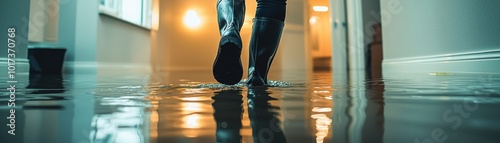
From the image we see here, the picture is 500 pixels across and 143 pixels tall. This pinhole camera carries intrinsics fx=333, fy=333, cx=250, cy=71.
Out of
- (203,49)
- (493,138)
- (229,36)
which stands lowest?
(493,138)

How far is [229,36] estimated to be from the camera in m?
Result: 0.77

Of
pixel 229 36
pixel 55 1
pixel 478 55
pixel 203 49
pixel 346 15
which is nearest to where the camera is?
pixel 229 36

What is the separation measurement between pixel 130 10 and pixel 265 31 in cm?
356

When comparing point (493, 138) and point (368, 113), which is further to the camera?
point (368, 113)

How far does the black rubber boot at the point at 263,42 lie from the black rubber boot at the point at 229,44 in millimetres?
47

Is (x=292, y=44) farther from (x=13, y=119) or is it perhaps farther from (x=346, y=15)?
(x=13, y=119)

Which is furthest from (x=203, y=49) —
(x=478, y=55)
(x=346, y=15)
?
(x=478, y=55)

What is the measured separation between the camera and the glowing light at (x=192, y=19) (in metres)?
5.64

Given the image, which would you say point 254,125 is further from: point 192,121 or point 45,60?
point 45,60

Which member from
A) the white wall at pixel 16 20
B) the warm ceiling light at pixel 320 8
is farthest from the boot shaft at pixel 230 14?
the warm ceiling light at pixel 320 8

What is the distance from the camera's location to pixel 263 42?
0.84 meters

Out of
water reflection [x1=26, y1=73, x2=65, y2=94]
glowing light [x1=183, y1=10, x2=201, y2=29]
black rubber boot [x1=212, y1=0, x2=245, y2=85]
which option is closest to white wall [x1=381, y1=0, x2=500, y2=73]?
black rubber boot [x1=212, y1=0, x2=245, y2=85]

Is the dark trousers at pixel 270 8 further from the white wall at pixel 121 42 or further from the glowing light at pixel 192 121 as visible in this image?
the white wall at pixel 121 42

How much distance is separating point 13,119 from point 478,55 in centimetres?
180
